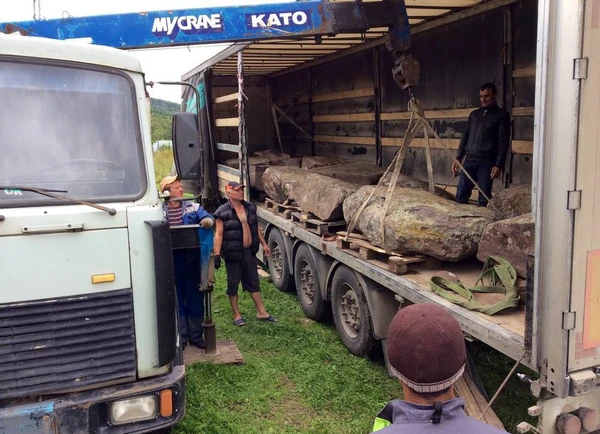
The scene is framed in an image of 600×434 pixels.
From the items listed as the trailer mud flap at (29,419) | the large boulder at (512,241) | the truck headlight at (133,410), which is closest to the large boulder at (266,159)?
the large boulder at (512,241)

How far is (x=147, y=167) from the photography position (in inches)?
132

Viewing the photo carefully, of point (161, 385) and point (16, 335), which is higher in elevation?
point (16, 335)

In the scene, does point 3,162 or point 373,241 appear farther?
point 373,241

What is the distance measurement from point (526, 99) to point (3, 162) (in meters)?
4.79

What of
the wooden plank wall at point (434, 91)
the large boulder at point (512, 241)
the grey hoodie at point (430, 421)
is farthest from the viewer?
the wooden plank wall at point (434, 91)

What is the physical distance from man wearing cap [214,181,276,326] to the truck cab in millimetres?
2833

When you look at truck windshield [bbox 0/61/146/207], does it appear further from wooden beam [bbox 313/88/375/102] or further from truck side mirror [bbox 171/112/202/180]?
wooden beam [bbox 313/88/375/102]

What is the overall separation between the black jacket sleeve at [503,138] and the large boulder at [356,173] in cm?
160

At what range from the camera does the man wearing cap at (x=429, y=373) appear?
1.49 m

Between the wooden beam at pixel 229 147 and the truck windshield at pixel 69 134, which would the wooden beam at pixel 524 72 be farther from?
the truck windshield at pixel 69 134

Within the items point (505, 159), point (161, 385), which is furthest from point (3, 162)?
point (505, 159)

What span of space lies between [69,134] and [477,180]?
14.4ft

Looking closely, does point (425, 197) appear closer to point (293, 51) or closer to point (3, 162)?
point (3, 162)

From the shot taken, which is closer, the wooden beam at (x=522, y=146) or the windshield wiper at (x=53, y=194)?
the windshield wiper at (x=53, y=194)
